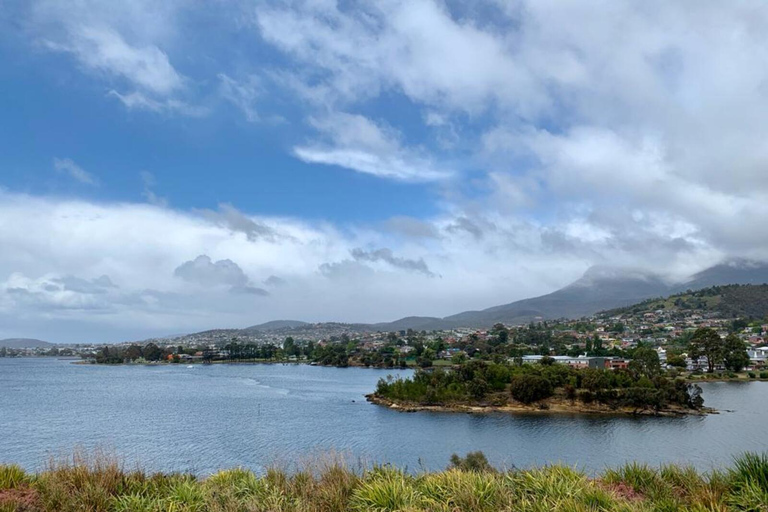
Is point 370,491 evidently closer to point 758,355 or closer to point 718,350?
point 718,350

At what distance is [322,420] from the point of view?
174 feet

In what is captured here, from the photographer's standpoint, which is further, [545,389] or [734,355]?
[734,355]

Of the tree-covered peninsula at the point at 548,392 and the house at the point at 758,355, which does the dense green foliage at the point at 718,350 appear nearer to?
the house at the point at 758,355

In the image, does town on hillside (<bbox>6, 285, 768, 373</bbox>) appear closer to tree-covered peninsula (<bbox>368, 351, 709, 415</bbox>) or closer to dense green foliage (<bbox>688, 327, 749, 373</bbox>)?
dense green foliage (<bbox>688, 327, 749, 373</bbox>)

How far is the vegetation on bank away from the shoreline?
0.33m

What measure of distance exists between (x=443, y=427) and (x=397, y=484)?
151ft

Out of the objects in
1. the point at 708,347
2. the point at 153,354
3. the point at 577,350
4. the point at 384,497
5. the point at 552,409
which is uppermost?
the point at 384,497

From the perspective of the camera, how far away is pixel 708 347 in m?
97.6

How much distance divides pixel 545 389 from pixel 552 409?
8.26 ft

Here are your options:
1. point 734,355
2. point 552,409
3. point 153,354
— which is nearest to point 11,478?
point 552,409

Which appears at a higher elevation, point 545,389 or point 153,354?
point 153,354

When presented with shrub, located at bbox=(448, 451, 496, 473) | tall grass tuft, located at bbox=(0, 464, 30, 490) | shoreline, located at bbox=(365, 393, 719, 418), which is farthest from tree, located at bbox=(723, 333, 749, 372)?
tall grass tuft, located at bbox=(0, 464, 30, 490)

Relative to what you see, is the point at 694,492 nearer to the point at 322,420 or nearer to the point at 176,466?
the point at 176,466

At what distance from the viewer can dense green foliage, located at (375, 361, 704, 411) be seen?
198 ft
